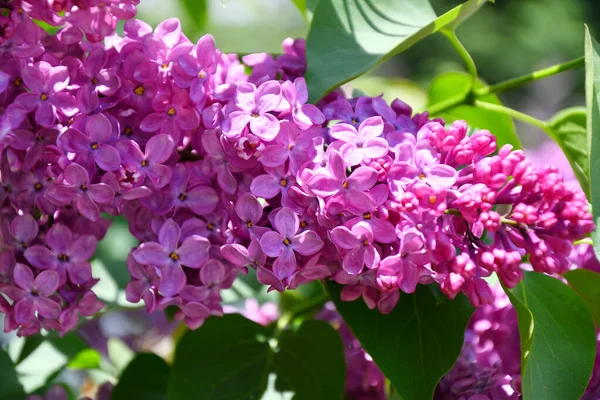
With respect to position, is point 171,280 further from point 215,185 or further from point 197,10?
point 197,10

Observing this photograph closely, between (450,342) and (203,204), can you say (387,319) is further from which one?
(203,204)

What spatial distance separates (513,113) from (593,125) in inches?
5.3

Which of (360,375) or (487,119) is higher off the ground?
(487,119)

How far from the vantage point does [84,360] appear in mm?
768

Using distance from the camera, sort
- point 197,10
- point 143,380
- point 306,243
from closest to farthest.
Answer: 1. point 306,243
2. point 143,380
3. point 197,10

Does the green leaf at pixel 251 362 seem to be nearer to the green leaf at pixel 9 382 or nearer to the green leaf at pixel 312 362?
the green leaf at pixel 312 362

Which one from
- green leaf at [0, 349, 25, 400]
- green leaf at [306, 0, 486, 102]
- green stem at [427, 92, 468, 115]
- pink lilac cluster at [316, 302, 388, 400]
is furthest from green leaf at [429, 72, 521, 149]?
green leaf at [0, 349, 25, 400]

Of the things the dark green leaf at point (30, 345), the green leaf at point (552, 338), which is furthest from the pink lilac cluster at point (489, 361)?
the dark green leaf at point (30, 345)

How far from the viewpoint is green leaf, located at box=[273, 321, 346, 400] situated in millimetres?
623

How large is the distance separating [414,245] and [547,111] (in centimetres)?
295

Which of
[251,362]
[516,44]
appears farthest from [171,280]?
[516,44]

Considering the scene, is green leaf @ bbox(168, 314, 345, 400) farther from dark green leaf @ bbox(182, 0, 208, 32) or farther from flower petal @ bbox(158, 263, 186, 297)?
dark green leaf @ bbox(182, 0, 208, 32)

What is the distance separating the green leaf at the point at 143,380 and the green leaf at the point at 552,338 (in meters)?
0.34

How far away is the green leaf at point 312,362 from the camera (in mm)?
623
